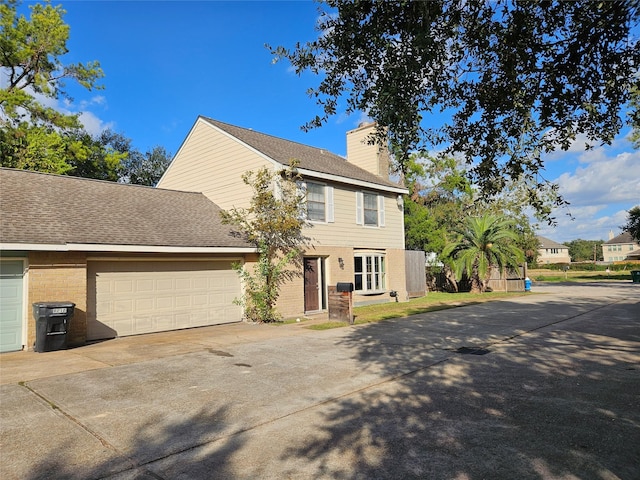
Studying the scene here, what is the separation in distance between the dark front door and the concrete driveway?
6182 millimetres

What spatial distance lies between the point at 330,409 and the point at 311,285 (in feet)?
36.5

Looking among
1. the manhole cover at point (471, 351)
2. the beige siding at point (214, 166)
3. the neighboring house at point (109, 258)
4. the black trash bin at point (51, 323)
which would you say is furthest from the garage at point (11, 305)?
the manhole cover at point (471, 351)

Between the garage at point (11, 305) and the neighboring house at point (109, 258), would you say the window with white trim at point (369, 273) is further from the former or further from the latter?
the garage at point (11, 305)

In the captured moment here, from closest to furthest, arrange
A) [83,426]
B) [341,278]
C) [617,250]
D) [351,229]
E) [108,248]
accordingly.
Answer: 1. [83,426]
2. [108,248]
3. [341,278]
4. [351,229]
5. [617,250]

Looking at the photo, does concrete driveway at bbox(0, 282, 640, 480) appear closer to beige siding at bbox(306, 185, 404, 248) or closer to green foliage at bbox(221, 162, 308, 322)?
green foliage at bbox(221, 162, 308, 322)

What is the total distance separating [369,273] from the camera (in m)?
19.0

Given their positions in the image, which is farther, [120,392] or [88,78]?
[88,78]

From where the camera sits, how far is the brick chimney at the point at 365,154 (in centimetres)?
2138

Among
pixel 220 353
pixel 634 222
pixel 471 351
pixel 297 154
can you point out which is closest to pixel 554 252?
pixel 634 222

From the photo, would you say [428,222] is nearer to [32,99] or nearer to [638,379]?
[638,379]

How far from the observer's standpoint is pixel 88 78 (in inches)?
1025

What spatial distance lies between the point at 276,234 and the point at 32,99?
18094 millimetres

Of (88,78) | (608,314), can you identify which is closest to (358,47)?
(608,314)

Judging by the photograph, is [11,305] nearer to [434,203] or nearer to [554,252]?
[434,203]
